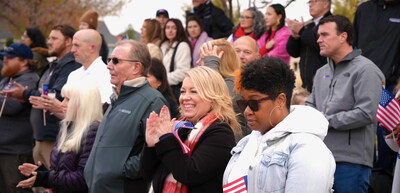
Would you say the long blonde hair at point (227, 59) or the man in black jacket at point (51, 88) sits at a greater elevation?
the long blonde hair at point (227, 59)

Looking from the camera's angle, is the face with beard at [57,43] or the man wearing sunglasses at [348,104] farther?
the face with beard at [57,43]

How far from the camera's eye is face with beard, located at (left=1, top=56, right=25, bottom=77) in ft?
32.1

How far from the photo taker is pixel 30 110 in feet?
31.2

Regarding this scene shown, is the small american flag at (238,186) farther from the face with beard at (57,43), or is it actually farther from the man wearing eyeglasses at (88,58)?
the face with beard at (57,43)

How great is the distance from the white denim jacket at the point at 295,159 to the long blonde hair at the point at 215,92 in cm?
111

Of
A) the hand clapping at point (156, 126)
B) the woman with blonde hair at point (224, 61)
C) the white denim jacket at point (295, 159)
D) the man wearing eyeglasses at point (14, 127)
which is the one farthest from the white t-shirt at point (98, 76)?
the white denim jacket at point (295, 159)

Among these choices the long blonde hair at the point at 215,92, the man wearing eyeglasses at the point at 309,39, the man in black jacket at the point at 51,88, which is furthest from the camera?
the man in black jacket at the point at 51,88

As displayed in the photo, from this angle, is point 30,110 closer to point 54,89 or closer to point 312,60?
point 54,89

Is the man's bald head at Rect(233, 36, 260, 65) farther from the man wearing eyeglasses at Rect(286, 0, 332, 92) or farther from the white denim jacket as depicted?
the white denim jacket

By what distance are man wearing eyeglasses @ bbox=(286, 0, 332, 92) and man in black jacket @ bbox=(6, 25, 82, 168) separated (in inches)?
123

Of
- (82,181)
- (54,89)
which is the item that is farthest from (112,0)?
(82,181)

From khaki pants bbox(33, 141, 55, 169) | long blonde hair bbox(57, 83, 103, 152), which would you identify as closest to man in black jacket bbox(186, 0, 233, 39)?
khaki pants bbox(33, 141, 55, 169)

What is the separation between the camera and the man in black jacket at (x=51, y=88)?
28.9ft

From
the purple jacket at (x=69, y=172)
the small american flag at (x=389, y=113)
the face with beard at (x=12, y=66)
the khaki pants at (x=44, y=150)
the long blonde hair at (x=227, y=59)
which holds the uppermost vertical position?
the long blonde hair at (x=227, y=59)
